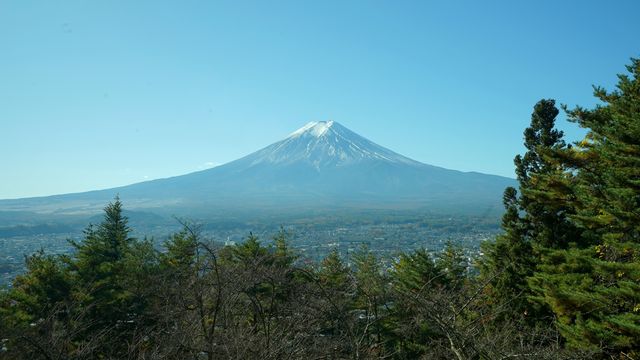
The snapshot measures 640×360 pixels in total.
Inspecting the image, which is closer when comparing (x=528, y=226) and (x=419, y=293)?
(x=419, y=293)

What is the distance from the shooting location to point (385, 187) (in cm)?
17538

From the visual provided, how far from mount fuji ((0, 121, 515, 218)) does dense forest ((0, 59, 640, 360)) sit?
105244 mm

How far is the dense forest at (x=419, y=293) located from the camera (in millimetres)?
7074

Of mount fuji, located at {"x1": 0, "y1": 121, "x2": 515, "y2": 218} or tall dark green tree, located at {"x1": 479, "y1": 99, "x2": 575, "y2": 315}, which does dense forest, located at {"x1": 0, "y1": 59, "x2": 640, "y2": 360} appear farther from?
mount fuji, located at {"x1": 0, "y1": 121, "x2": 515, "y2": 218}

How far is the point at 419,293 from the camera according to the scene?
22.3ft

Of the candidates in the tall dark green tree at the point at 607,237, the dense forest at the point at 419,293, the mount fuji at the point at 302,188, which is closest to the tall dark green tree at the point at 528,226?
the dense forest at the point at 419,293

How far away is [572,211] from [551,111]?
10.6ft

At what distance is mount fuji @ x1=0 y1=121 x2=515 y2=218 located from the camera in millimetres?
138125

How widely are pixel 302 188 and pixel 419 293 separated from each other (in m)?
163

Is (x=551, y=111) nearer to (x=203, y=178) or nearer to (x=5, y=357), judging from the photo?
(x=5, y=357)

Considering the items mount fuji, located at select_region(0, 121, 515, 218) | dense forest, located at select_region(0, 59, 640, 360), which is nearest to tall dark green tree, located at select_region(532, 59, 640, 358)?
dense forest, located at select_region(0, 59, 640, 360)

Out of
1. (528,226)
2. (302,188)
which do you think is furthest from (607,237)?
(302,188)

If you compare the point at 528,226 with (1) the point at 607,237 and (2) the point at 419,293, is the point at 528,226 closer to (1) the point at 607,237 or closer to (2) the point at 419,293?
(1) the point at 607,237

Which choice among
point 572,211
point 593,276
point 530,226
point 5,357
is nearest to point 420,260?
point 530,226
